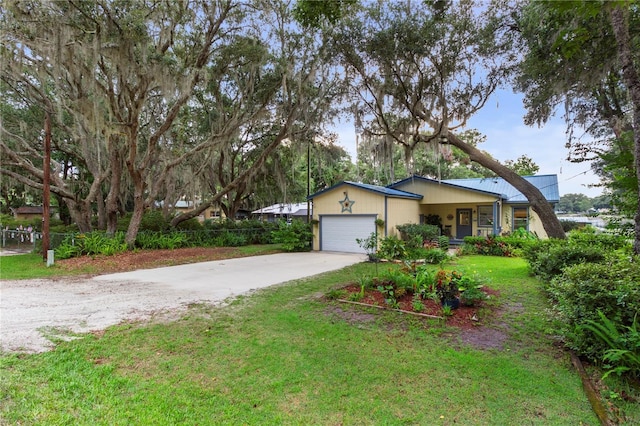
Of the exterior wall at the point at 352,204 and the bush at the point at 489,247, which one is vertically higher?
the exterior wall at the point at 352,204

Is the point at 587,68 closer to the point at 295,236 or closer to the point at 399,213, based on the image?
the point at 399,213

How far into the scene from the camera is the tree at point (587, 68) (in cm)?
383

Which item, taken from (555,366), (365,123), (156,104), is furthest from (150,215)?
(555,366)

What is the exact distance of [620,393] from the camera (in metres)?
2.71

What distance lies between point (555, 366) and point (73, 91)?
47.7 ft

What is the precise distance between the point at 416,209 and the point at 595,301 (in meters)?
12.8

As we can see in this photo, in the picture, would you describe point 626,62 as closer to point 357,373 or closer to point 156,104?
point 357,373

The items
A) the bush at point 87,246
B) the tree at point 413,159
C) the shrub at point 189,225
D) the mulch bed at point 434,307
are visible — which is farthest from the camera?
the shrub at point 189,225

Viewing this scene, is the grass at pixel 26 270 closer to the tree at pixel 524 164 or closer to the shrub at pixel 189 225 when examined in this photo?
the shrub at pixel 189 225

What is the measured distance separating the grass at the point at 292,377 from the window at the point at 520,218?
12995 millimetres

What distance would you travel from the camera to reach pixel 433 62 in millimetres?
9453

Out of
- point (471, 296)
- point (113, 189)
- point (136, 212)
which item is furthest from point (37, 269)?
point (471, 296)

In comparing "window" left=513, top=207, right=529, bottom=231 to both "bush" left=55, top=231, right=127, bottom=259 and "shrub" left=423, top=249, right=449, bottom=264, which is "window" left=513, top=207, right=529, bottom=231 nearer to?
"shrub" left=423, top=249, right=449, bottom=264

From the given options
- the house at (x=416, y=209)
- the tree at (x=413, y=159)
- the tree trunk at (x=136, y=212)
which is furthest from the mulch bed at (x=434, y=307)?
the tree trunk at (x=136, y=212)
